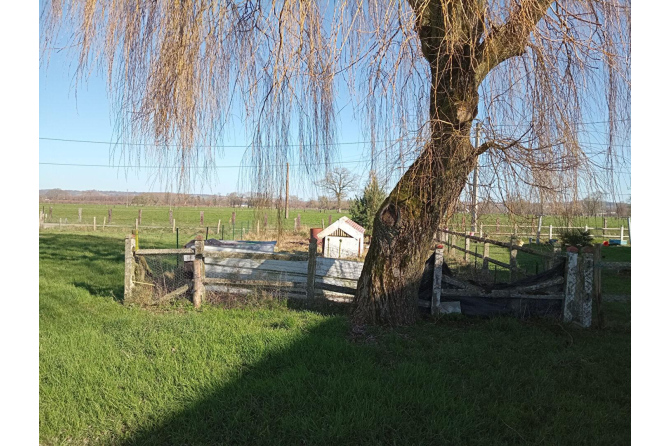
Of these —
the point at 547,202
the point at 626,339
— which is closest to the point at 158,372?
the point at 547,202

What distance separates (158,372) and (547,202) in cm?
370

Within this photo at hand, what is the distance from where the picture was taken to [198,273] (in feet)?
21.6

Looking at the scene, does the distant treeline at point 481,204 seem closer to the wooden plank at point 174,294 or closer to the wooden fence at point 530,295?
the wooden fence at point 530,295

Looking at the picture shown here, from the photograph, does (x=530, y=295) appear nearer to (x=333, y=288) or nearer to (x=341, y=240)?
(x=333, y=288)

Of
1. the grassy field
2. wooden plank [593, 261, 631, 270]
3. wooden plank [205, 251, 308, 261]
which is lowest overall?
the grassy field

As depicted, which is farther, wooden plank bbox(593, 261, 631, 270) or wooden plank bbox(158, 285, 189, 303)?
wooden plank bbox(158, 285, 189, 303)

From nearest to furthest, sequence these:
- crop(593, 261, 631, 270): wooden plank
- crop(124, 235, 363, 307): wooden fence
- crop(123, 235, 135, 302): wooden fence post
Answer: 1. crop(593, 261, 631, 270): wooden plank
2. crop(124, 235, 363, 307): wooden fence
3. crop(123, 235, 135, 302): wooden fence post

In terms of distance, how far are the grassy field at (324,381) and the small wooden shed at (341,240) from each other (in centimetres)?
1085

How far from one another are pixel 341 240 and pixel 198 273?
10.5 meters

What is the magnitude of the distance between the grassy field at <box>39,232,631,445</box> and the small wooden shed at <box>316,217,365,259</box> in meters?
10.8

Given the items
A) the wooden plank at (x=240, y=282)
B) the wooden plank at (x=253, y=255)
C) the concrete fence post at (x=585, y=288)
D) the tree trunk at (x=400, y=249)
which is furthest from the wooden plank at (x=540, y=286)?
the wooden plank at (x=240, y=282)

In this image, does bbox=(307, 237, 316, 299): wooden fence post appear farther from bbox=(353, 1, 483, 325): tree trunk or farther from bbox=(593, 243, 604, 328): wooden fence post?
bbox=(593, 243, 604, 328): wooden fence post

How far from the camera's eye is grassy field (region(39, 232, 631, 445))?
2.95 m

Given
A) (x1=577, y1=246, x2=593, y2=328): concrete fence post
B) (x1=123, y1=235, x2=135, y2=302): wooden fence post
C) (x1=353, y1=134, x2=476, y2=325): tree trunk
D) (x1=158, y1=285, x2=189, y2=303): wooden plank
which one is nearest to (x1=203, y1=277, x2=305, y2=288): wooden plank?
(x1=158, y1=285, x2=189, y2=303): wooden plank
